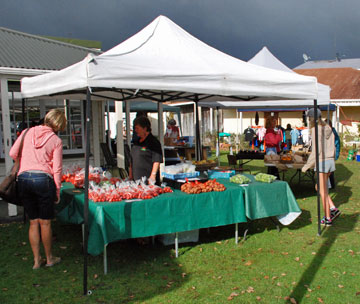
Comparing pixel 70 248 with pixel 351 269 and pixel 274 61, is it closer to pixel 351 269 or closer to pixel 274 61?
pixel 351 269

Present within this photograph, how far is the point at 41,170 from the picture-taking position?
4.29 m

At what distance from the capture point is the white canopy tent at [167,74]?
409 centimetres

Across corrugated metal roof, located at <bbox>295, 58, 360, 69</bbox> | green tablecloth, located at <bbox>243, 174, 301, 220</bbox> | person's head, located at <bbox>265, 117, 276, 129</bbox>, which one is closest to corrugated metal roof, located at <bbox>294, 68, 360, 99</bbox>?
corrugated metal roof, located at <bbox>295, 58, 360, 69</bbox>

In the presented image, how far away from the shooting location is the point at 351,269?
181 inches

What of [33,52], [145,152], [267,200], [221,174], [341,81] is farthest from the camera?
[341,81]

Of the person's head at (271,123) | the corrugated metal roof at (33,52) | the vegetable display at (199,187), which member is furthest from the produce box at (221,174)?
the corrugated metal roof at (33,52)

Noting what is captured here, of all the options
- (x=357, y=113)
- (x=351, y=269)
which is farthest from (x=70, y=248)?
(x=357, y=113)

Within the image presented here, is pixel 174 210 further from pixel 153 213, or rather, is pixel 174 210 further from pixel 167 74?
pixel 167 74

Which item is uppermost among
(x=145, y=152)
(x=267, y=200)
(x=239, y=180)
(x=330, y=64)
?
(x=330, y=64)

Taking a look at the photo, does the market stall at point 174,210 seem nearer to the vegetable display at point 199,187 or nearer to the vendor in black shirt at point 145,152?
the vegetable display at point 199,187

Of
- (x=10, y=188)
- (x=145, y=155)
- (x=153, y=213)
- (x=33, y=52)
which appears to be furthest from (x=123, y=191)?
(x=33, y=52)

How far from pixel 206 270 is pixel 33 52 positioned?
6.57 meters

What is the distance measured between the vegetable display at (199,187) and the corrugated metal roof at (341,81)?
19309 millimetres

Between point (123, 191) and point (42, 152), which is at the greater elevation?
point (42, 152)
